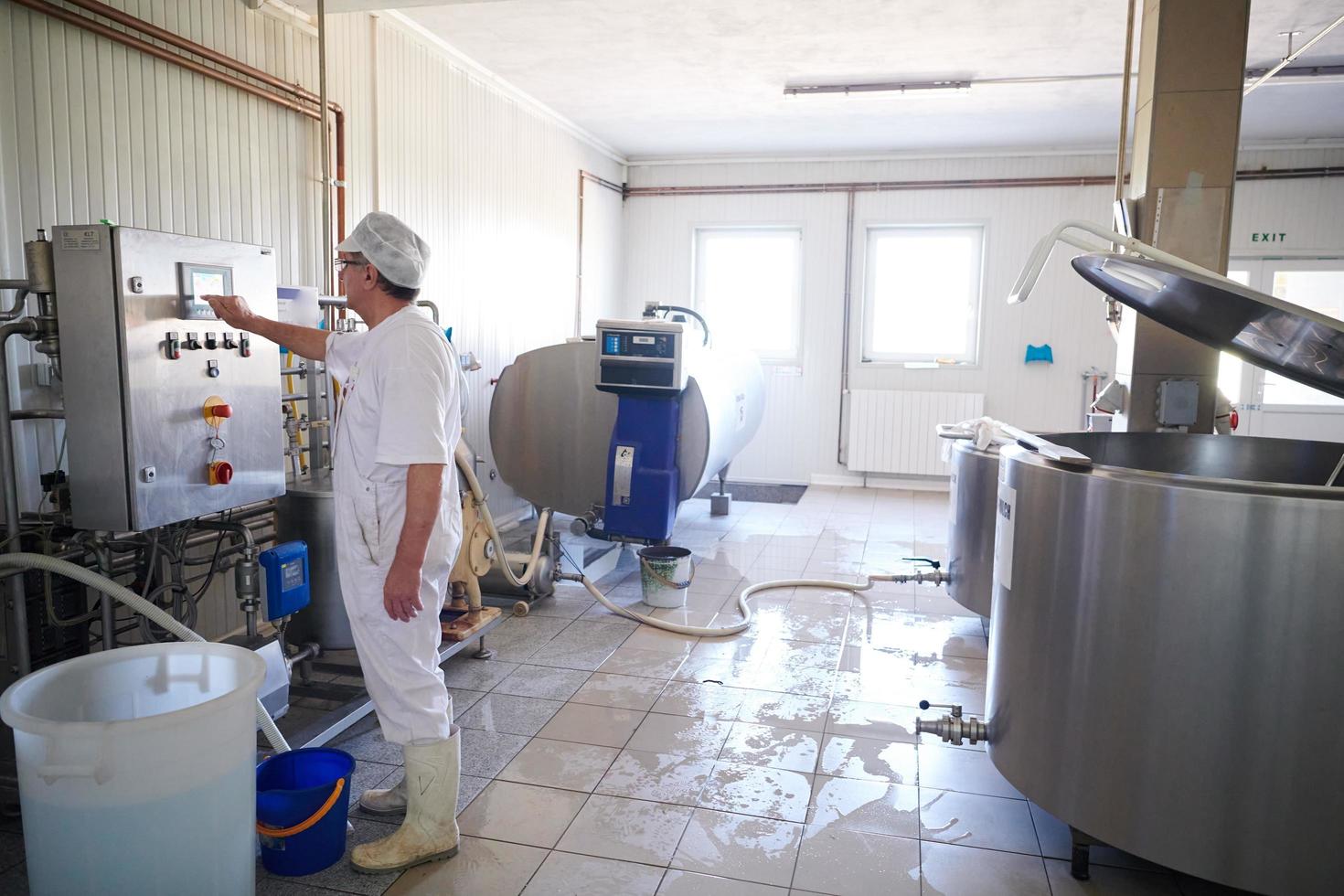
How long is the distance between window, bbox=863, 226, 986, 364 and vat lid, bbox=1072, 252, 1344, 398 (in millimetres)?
5264

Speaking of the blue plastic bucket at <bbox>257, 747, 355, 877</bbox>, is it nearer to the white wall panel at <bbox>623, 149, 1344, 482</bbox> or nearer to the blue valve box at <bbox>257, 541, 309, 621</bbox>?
the blue valve box at <bbox>257, 541, 309, 621</bbox>

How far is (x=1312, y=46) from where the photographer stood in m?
4.70

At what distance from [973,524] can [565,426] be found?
2.14 metres

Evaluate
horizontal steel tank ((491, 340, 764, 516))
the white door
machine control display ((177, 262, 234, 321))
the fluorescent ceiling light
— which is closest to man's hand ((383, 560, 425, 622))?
machine control display ((177, 262, 234, 321))

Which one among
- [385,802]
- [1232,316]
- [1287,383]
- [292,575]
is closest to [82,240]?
[292,575]

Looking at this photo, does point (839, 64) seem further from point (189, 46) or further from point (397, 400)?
point (397, 400)

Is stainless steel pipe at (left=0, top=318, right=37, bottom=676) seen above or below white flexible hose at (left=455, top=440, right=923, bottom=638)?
above

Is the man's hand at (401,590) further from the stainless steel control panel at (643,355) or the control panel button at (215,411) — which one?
the stainless steel control panel at (643,355)

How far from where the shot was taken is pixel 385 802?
90.9 inches

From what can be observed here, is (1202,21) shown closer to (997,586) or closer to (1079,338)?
(997,586)

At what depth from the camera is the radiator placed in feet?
24.1

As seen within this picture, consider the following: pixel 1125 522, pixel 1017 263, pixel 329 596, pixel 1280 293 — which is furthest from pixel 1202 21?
pixel 1280 293

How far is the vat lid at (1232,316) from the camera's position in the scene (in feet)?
6.03

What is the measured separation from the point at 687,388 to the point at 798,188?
12.2 feet
